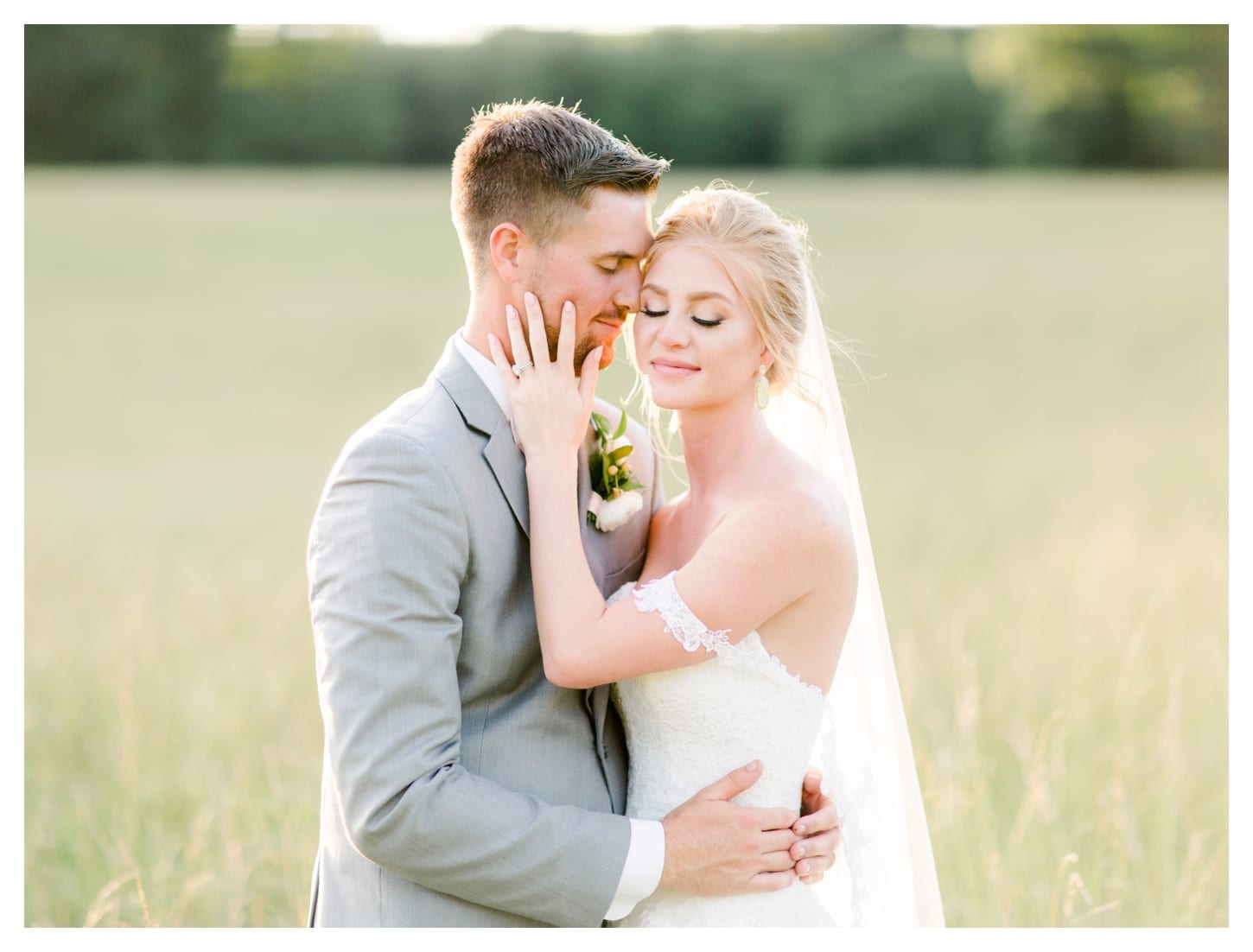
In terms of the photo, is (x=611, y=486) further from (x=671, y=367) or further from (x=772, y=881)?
(x=772, y=881)

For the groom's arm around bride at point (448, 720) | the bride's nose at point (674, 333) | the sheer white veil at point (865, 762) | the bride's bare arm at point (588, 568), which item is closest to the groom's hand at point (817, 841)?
the groom's arm around bride at point (448, 720)

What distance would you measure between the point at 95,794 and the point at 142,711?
76 centimetres

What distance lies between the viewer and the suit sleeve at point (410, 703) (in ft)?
8.31

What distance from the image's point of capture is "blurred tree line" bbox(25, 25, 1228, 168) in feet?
119

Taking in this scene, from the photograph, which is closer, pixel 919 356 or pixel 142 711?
pixel 142 711

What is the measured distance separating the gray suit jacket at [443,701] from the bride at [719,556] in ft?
0.37

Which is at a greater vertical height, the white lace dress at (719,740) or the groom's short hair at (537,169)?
the groom's short hair at (537,169)

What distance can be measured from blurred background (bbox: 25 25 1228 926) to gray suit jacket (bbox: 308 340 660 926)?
1.71 m

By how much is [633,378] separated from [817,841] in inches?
546

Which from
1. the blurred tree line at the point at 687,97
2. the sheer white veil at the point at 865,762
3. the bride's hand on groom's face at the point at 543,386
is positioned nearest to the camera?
the bride's hand on groom's face at the point at 543,386

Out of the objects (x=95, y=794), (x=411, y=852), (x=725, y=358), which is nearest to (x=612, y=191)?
(x=725, y=358)

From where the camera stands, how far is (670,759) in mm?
3129

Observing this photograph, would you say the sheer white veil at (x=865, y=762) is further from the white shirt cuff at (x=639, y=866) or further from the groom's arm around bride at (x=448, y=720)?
the white shirt cuff at (x=639, y=866)
